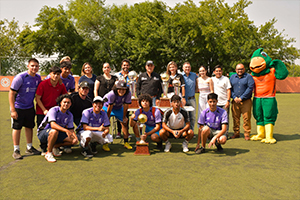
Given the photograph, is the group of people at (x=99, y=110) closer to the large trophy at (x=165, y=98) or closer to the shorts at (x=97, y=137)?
the shorts at (x=97, y=137)

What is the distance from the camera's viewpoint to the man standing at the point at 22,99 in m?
5.04

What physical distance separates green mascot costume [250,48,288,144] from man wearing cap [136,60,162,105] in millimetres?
2380

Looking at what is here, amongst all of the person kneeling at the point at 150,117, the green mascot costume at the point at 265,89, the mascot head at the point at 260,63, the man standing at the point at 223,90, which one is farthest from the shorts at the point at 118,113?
the mascot head at the point at 260,63

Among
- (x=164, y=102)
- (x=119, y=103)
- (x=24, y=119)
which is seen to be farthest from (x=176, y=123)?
(x=24, y=119)

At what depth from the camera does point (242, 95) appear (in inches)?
272

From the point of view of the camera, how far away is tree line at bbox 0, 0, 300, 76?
103ft

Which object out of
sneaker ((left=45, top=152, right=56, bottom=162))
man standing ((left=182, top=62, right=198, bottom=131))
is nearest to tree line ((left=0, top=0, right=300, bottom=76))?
man standing ((left=182, top=62, right=198, bottom=131))

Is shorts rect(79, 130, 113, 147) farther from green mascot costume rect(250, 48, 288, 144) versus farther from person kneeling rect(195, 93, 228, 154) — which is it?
green mascot costume rect(250, 48, 288, 144)

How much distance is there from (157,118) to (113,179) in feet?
6.41

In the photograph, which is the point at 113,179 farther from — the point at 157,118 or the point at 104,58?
the point at 104,58

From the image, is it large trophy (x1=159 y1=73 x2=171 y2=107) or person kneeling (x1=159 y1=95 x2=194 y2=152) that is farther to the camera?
large trophy (x1=159 y1=73 x2=171 y2=107)

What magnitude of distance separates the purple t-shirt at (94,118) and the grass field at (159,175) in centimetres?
61

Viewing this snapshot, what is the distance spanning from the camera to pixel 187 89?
7051mm

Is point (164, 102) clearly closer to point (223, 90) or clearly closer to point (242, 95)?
point (223, 90)
